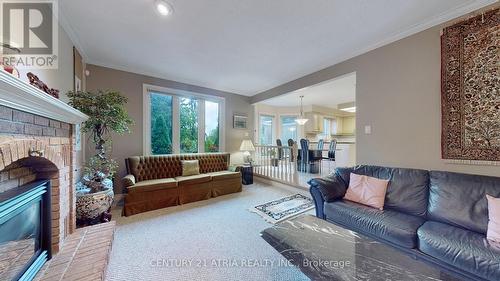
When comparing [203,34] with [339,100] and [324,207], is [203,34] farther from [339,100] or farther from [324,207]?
[339,100]

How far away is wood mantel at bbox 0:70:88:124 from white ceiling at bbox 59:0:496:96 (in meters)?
1.26

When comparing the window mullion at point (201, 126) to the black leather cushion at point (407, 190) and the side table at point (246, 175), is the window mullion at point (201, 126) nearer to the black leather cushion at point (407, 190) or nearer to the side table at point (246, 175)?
the side table at point (246, 175)

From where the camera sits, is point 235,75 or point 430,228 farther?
point 235,75

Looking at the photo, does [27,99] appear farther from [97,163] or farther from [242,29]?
[242,29]

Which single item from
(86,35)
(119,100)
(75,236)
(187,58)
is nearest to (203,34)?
(187,58)

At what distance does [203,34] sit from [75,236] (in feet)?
8.57

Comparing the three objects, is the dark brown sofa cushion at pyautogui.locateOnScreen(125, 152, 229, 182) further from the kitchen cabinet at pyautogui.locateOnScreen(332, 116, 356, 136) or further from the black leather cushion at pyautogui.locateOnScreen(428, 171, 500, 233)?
the kitchen cabinet at pyautogui.locateOnScreen(332, 116, 356, 136)

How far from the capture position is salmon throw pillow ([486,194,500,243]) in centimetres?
145

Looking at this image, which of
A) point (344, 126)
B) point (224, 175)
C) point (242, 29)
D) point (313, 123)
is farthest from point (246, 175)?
point (344, 126)

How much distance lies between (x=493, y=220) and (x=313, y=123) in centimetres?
584

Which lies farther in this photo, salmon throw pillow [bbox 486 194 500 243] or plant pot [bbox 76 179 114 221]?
plant pot [bbox 76 179 114 221]

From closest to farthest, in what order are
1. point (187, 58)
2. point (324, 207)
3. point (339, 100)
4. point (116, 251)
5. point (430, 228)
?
point (430, 228), point (116, 251), point (324, 207), point (187, 58), point (339, 100)

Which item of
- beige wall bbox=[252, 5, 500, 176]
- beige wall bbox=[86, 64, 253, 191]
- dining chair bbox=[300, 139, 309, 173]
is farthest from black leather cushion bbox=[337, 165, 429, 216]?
beige wall bbox=[86, 64, 253, 191]

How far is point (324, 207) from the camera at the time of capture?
2.39 m
